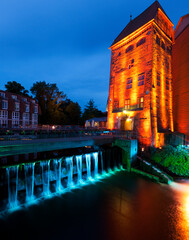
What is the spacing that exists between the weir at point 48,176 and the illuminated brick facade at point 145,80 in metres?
9.76

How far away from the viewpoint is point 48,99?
42.3 meters

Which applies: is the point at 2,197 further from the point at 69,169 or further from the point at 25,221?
the point at 69,169

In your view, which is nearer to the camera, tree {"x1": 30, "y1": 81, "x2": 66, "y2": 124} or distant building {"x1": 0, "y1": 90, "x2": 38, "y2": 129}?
distant building {"x1": 0, "y1": 90, "x2": 38, "y2": 129}

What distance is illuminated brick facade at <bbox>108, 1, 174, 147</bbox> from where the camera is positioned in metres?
19.7

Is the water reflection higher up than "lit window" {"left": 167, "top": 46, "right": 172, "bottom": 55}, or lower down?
lower down

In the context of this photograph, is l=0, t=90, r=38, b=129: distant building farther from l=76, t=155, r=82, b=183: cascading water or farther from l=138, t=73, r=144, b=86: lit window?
l=138, t=73, r=144, b=86: lit window

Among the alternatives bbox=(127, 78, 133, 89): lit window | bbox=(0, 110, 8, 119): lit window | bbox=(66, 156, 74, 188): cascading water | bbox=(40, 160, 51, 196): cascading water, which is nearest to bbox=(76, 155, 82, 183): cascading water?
bbox=(66, 156, 74, 188): cascading water

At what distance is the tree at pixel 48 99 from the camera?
40.9 m

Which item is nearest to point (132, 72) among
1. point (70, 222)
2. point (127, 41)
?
point (127, 41)

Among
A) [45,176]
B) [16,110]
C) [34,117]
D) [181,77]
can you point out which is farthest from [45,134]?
[34,117]

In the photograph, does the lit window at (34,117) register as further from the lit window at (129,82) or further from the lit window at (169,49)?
the lit window at (169,49)

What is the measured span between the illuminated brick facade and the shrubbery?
2.55m

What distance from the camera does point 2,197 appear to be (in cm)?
884

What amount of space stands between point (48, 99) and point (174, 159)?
37930 mm
